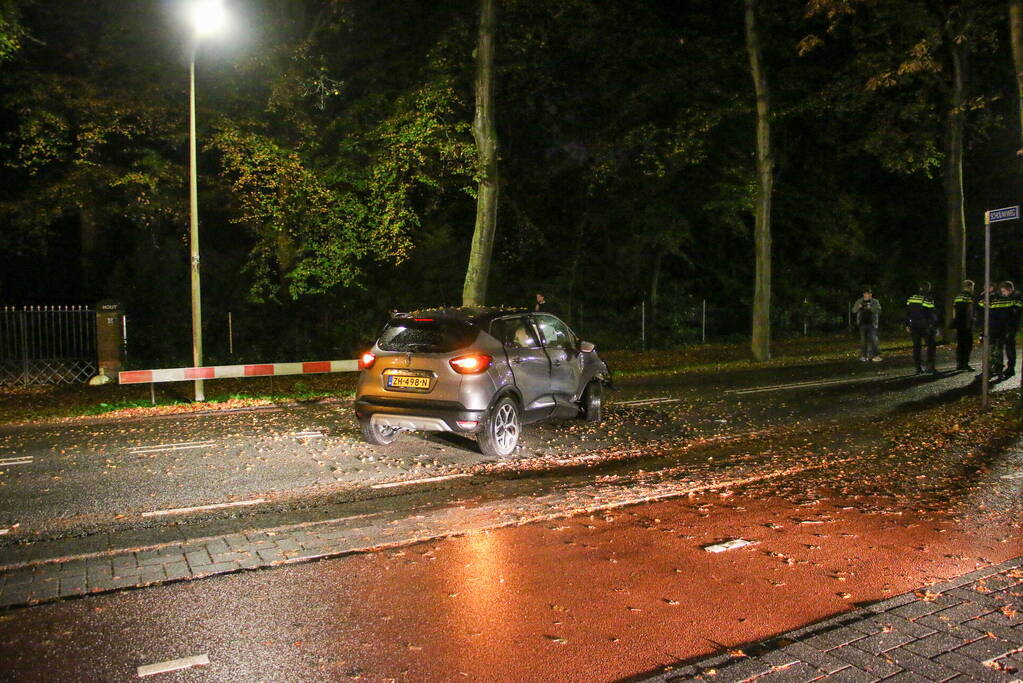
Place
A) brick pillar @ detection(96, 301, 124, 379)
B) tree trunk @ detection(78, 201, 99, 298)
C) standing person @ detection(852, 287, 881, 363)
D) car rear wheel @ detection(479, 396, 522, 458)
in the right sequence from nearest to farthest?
car rear wheel @ detection(479, 396, 522, 458) → brick pillar @ detection(96, 301, 124, 379) → standing person @ detection(852, 287, 881, 363) → tree trunk @ detection(78, 201, 99, 298)

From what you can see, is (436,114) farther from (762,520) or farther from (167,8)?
(762,520)

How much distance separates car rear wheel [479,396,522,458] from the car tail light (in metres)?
0.52

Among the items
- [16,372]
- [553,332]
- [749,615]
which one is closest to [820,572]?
[749,615]

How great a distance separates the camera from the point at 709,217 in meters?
29.3

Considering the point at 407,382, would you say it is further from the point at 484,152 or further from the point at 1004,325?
the point at 1004,325

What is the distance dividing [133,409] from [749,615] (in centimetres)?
1260

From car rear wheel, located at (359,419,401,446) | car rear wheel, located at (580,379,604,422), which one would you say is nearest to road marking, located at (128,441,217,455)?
car rear wheel, located at (359,419,401,446)

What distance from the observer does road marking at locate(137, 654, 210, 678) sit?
4.30 metres

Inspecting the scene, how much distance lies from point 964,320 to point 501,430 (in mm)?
12953

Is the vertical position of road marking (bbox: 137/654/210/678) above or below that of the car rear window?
below

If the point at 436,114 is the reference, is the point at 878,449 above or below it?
below

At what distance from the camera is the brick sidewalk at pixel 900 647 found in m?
4.16

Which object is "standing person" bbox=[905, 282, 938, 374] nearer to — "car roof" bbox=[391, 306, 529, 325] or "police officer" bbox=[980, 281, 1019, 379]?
"police officer" bbox=[980, 281, 1019, 379]

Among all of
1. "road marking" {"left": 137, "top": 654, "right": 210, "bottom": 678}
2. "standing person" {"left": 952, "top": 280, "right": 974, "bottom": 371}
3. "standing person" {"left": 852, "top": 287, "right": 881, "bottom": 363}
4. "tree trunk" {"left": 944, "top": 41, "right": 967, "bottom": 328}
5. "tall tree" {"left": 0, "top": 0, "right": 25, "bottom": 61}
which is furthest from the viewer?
"tree trunk" {"left": 944, "top": 41, "right": 967, "bottom": 328}
